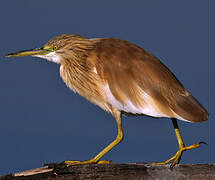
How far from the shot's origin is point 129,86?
2463 mm

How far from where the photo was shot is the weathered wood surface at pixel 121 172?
7.19 feet

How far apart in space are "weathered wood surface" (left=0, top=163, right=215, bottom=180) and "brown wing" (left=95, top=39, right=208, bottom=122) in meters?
0.32

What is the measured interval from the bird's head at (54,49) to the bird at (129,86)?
0.14 m

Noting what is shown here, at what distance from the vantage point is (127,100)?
2467 mm

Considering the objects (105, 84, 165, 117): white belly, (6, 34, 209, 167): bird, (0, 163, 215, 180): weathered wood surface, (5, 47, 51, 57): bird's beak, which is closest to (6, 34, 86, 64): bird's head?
(5, 47, 51, 57): bird's beak

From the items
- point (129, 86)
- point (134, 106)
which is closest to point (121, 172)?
point (134, 106)

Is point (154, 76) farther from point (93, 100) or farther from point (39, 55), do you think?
point (39, 55)

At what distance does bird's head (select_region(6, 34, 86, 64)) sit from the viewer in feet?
8.95

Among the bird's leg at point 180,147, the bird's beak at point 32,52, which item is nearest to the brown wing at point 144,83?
the bird's leg at point 180,147

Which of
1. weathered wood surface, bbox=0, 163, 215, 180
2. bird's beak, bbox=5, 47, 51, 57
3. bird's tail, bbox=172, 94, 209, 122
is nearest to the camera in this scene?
weathered wood surface, bbox=0, 163, 215, 180

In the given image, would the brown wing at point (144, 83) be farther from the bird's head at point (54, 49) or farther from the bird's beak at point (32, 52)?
the bird's beak at point (32, 52)

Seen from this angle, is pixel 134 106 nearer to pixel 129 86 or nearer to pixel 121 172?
pixel 129 86

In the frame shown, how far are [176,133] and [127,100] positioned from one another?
0.43 metres

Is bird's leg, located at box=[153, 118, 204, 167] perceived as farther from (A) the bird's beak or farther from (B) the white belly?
(A) the bird's beak
